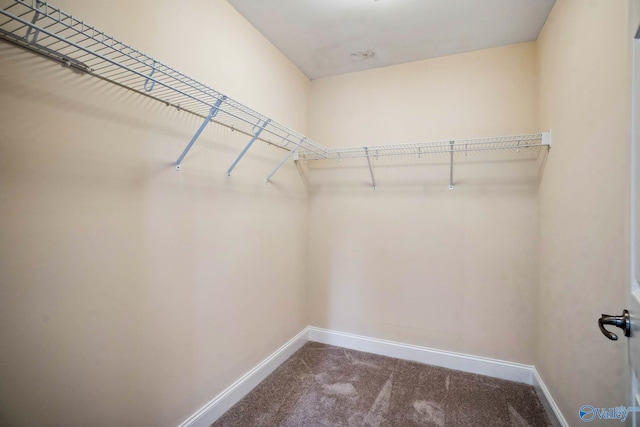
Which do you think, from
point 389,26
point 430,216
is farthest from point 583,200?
point 389,26

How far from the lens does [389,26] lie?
1950 millimetres

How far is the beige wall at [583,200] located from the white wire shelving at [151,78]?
38 cm

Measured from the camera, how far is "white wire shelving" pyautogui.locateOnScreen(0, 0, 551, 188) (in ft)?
2.88

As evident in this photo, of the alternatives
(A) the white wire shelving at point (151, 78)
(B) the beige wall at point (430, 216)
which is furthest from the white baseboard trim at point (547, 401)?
(A) the white wire shelving at point (151, 78)

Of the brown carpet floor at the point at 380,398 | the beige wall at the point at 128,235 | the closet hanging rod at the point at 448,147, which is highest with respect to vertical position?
the closet hanging rod at the point at 448,147

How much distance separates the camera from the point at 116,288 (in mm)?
1193

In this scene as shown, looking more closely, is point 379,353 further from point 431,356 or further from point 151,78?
point 151,78

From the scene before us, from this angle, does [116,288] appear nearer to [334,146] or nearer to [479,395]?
[334,146]

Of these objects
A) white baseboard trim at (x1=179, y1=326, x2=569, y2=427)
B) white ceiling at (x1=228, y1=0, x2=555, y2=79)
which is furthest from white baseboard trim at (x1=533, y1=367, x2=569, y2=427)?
white ceiling at (x1=228, y1=0, x2=555, y2=79)

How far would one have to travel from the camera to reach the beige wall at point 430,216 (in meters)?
2.10

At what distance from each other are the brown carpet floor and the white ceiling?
8.30ft

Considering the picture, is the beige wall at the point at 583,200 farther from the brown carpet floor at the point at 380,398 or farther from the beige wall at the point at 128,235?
the beige wall at the point at 128,235

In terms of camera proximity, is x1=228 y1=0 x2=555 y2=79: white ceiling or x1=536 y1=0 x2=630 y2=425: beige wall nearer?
x1=536 y1=0 x2=630 y2=425: beige wall

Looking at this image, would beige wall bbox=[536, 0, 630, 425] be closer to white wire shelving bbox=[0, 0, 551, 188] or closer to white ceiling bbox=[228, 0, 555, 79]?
white ceiling bbox=[228, 0, 555, 79]
